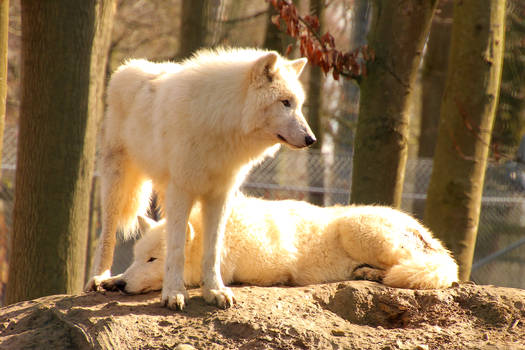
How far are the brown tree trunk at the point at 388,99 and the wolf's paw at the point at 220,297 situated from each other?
253cm

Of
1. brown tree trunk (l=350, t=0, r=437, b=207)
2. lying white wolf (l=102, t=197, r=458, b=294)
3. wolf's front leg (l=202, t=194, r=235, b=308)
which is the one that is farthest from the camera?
brown tree trunk (l=350, t=0, r=437, b=207)

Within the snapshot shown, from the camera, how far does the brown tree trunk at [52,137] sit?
564 cm

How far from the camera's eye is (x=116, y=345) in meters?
3.75

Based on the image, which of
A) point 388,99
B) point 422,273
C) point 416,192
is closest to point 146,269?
point 422,273

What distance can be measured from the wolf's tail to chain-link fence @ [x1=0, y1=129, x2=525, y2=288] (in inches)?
174

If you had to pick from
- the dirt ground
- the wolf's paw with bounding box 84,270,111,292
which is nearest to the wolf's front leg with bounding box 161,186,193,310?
the dirt ground

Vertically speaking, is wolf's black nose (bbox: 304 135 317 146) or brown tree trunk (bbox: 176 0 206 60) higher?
brown tree trunk (bbox: 176 0 206 60)

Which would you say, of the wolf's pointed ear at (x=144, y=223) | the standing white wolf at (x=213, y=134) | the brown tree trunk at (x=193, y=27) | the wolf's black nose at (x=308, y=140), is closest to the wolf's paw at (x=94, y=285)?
the standing white wolf at (x=213, y=134)

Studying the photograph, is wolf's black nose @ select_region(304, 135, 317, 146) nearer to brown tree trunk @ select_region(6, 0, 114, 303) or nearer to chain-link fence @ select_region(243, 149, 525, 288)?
brown tree trunk @ select_region(6, 0, 114, 303)

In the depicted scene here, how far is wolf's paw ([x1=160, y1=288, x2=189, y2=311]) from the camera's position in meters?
4.28

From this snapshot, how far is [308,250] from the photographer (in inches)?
214

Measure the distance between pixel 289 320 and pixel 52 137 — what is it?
3020 millimetres

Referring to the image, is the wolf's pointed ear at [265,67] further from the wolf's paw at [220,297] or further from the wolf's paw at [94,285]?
the wolf's paw at [94,285]

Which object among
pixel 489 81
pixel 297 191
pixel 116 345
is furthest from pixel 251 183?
pixel 116 345
